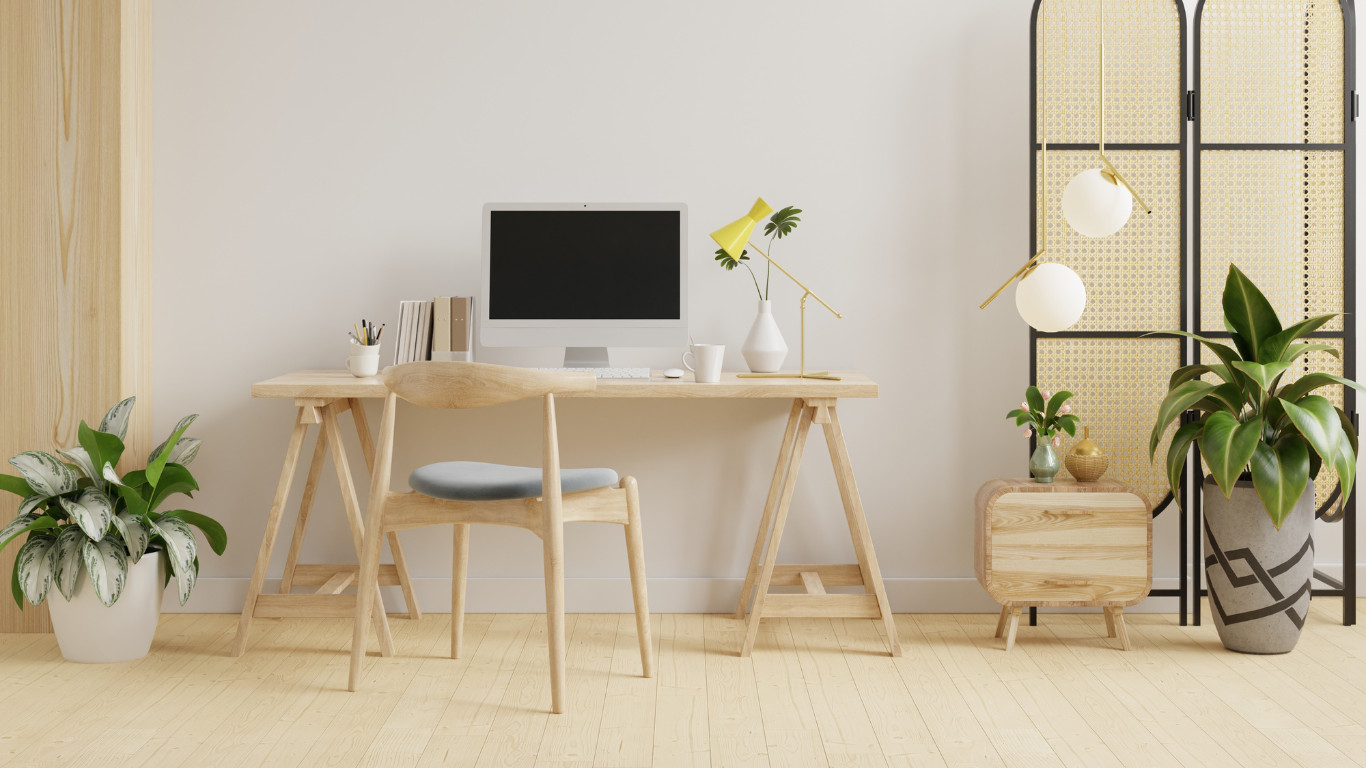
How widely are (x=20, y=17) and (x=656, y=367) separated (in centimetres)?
194

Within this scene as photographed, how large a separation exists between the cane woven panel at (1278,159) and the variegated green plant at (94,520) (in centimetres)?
280

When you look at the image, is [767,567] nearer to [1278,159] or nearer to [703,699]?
[703,699]

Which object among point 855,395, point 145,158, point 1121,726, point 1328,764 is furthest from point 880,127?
point 145,158

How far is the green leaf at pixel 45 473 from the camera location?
2367 mm

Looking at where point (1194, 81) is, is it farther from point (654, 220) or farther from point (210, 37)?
point (210, 37)

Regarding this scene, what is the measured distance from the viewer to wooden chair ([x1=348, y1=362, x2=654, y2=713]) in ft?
6.79

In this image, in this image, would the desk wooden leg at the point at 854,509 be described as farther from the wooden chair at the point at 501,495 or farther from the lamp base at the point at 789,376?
the wooden chair at the point at 501,495

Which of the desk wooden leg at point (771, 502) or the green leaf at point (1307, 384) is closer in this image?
the green leaf at point (1307, 384)

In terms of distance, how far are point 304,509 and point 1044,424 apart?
6.57 feet

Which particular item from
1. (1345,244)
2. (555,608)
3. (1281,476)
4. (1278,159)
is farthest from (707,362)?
(1345,244)

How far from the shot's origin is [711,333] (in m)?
2.93

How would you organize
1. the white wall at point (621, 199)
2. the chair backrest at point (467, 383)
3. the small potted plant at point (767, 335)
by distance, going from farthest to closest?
the white wall at point (621, 199), the small potted plant at point (767, 335), the chair backrest at point (467, 383)

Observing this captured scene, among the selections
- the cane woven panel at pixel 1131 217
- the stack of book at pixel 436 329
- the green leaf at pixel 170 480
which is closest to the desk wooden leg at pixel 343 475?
the stack of book at pixel 436 329

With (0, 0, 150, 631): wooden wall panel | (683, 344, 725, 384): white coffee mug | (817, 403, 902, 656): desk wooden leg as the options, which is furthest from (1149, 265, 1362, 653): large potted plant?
(0, 0, 150, 631): wooden wall panel
